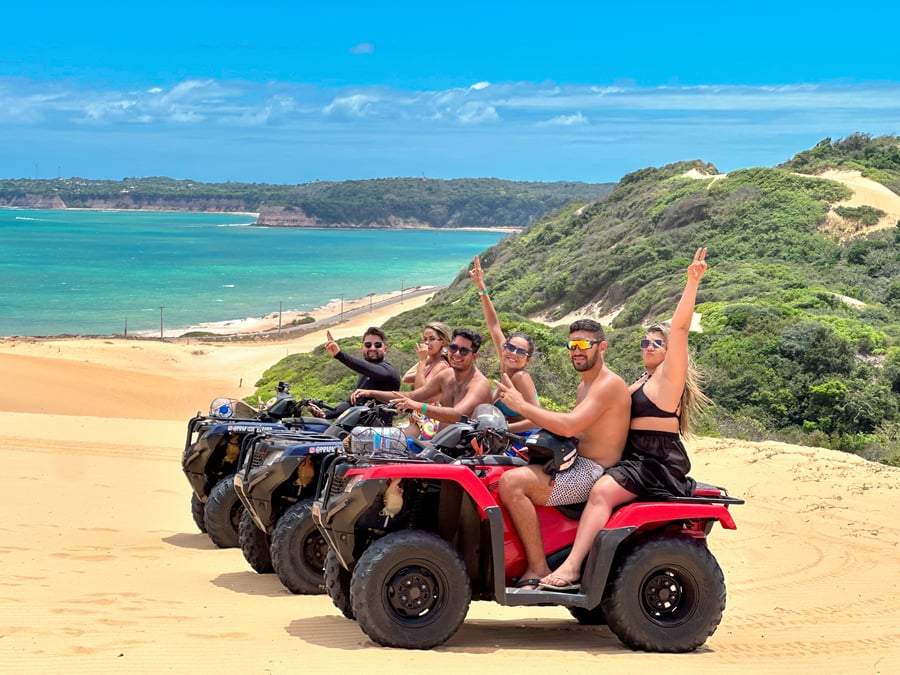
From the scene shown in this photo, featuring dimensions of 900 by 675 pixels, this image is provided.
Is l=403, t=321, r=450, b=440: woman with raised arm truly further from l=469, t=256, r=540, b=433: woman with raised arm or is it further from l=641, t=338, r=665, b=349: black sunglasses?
l=641, t=338, r=665, b=349: black sunglasses

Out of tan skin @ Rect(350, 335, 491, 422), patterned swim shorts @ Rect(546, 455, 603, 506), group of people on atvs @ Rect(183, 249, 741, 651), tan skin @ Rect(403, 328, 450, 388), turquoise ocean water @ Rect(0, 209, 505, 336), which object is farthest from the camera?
turquoise ocean water @ Rect(0, 209, 505, 336)

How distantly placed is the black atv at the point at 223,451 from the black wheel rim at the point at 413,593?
3744 millimetres

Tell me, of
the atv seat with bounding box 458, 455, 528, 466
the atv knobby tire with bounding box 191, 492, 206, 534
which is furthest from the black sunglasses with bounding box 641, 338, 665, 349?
the atv knobby tire with bounding box 191, 492, 206, 534

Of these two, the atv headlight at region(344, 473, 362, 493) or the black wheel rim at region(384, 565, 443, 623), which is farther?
the atv headlight at region(344, 473, 362, 493)

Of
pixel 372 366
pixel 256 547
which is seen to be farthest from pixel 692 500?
pixel 372 366

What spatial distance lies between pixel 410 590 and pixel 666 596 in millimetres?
1557

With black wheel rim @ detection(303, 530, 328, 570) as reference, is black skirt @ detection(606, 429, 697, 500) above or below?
above

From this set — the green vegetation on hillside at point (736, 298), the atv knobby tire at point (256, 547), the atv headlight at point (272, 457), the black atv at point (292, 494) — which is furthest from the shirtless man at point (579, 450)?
the green vegetation on hillside at point (736, 298)

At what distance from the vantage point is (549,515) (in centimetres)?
688

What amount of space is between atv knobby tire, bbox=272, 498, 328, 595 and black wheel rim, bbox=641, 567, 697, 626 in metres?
2.59

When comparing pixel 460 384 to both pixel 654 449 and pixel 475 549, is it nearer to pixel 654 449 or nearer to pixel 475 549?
pixel 475 549

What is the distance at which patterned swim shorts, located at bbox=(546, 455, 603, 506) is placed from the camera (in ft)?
22.3

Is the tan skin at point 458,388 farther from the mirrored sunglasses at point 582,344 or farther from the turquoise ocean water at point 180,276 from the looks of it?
the turquoise ocean water at point 180,276

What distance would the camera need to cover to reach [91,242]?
16525 cm
